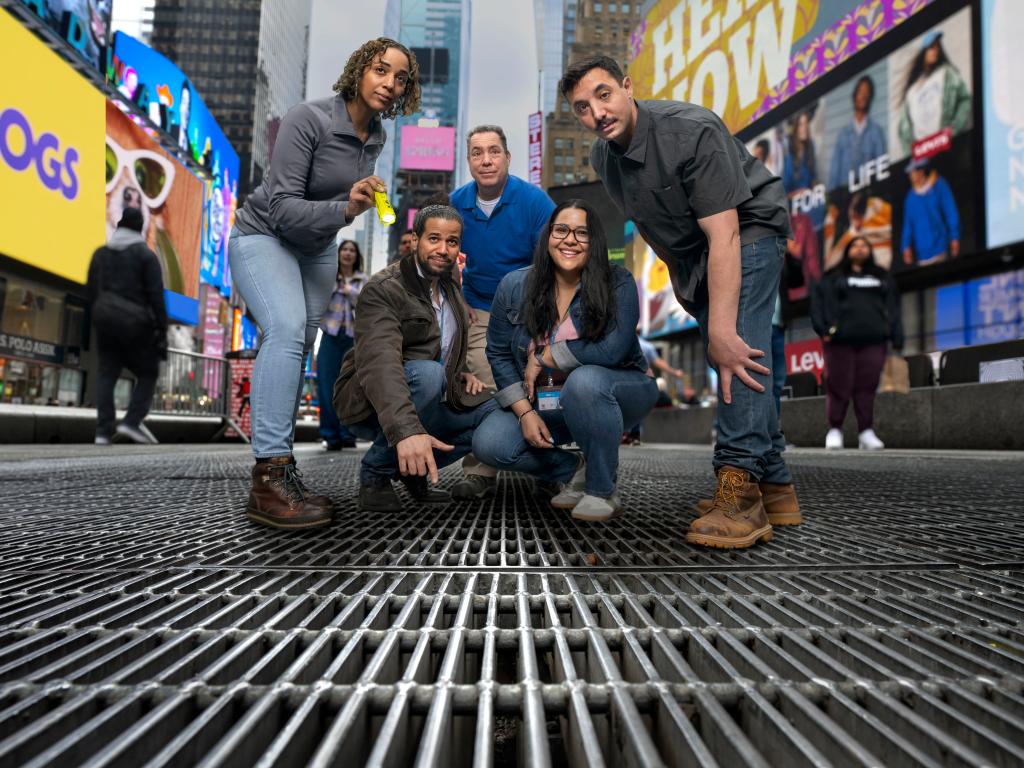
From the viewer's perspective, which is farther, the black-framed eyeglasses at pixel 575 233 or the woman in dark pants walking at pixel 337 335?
the woman in dark pants walking at pixel 337 335

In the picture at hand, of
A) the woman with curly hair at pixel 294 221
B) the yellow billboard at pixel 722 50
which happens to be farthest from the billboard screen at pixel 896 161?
the woman with curly hair at pixel 294 221

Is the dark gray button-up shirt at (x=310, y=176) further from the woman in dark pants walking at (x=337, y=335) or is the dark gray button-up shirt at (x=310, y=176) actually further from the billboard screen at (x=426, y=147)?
the billboard screen at (x=426, y=147)

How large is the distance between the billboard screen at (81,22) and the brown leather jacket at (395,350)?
19.0 m

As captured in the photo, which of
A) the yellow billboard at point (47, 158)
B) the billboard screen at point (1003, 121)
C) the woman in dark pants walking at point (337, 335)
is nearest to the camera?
the woman in dark pants walking at point (337, 335)

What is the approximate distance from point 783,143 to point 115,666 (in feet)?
88.8

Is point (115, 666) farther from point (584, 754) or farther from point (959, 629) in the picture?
point (959, 629)

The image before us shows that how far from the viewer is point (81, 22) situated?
17.6 meters

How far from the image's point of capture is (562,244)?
2.39m

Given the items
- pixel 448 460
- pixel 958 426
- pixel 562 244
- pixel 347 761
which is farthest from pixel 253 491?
pixel 958 426

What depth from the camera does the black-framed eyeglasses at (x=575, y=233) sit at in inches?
93.7

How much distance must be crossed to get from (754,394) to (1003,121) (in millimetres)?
18798

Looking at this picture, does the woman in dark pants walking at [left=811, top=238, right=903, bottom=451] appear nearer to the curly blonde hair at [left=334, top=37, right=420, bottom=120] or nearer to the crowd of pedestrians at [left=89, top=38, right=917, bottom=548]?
the crowd of pedestrians at [left=89, top=38, right=917, bottom=548]

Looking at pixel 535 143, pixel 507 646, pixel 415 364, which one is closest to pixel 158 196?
pixel 415 364

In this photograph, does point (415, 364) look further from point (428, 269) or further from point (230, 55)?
point (230, 55)
